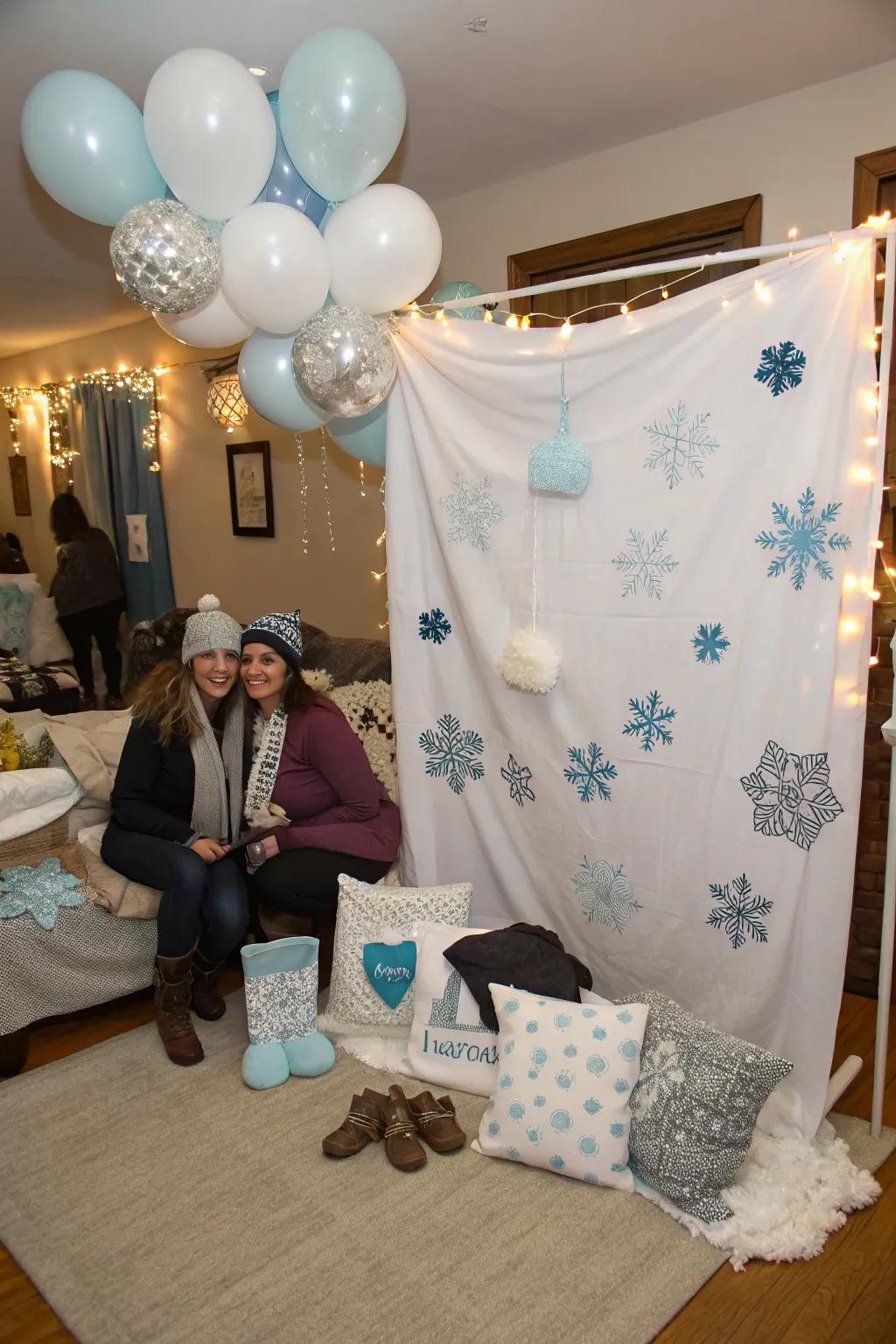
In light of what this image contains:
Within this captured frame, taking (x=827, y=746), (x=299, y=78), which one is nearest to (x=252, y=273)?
(x=299, y=78)

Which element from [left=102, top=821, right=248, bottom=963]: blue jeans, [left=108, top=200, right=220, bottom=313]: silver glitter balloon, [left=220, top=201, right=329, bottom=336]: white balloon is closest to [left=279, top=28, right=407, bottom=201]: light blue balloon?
[left=220, top=201, right=329, bottom=336]: white balloon

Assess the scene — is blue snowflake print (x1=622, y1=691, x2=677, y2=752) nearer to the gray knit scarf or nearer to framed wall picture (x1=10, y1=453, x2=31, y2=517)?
the gray knit scarf

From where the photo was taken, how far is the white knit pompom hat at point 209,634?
8.66 ft

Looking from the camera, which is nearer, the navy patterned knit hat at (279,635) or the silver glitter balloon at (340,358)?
the silver glitter balloon at (340,358)

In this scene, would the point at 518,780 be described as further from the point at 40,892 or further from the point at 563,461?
the point at 40,892

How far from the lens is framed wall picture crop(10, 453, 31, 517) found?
23.7 ft

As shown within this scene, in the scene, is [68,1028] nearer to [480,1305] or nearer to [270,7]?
[480,1305]

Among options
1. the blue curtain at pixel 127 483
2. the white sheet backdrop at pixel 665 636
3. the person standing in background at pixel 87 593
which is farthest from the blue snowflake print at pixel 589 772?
the person standing in background at pixel 87 593

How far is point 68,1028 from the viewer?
272 cm

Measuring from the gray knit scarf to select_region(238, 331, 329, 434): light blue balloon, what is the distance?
0.77m

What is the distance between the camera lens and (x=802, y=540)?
2064mm

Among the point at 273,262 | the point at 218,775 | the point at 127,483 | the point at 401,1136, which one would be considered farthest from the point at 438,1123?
the point at 127,483

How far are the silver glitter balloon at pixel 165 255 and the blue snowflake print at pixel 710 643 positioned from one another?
1.34 meters

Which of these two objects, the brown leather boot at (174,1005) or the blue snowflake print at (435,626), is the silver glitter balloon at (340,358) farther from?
the brown leather boot at (174,1005)
